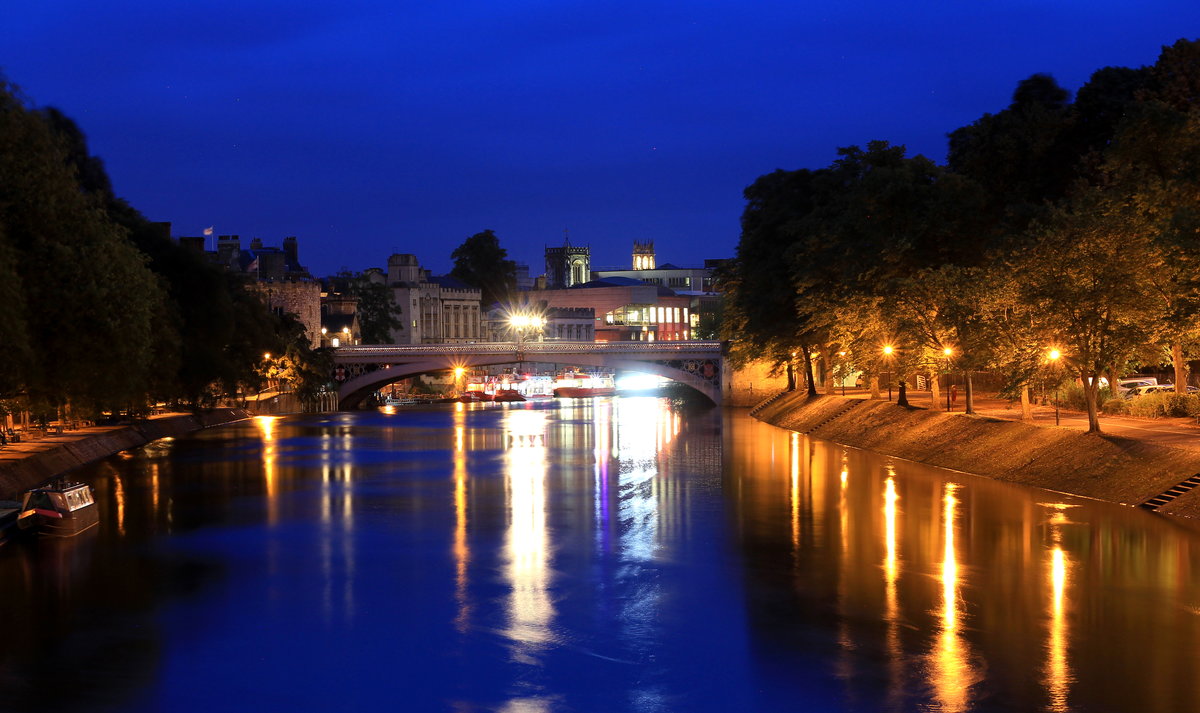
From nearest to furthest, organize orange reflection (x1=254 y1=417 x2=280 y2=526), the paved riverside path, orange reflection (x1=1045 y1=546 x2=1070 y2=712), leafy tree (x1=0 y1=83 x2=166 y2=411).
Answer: orange reflection (x1=1045 y1=546 x2=1070 y2=712) → the paved riverside path → orange reflection (x1=254 y1=417 x2=280 y2=526) → leafy tree (x1=0 y1=83 x2=166 y2=411)

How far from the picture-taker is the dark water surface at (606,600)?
76.8 feet

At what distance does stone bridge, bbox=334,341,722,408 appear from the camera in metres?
130

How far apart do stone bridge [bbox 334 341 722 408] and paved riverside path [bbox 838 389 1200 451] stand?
50.5 m

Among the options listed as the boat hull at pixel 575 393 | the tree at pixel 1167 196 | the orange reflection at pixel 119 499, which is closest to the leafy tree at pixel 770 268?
the tree at pixel 1167 196

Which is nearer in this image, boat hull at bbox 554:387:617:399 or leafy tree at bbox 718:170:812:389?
leafy tree at bbox 718:170:812:389

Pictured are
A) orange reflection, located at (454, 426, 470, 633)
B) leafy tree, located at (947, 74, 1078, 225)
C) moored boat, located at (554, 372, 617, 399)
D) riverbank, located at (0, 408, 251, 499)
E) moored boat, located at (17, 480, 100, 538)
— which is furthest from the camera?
moored boat, located at (554, 372, 617, 399)

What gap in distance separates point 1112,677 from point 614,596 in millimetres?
11226

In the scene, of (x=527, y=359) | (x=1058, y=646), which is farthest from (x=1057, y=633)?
(x=527, y=359)

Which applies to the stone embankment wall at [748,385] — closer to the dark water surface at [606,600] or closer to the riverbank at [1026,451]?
the riverbank at [1026,451]

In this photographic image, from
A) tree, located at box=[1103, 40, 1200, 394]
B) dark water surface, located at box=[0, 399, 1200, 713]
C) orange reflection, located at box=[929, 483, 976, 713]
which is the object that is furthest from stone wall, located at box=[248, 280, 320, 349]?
orange reflection, located at box=[929, 483, 976, 713]

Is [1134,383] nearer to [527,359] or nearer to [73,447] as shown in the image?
[73,447]

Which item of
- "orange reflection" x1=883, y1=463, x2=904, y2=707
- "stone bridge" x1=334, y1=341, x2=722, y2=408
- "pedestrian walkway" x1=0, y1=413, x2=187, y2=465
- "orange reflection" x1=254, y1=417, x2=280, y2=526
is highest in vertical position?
"stone bridge" x1=334, y1=341, x2=722, y2=408

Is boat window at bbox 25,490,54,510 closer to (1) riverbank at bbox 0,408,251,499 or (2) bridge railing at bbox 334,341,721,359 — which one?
(1) riverbank at bbox 0,408,251,499

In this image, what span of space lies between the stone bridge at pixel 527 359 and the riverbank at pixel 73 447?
117ft
